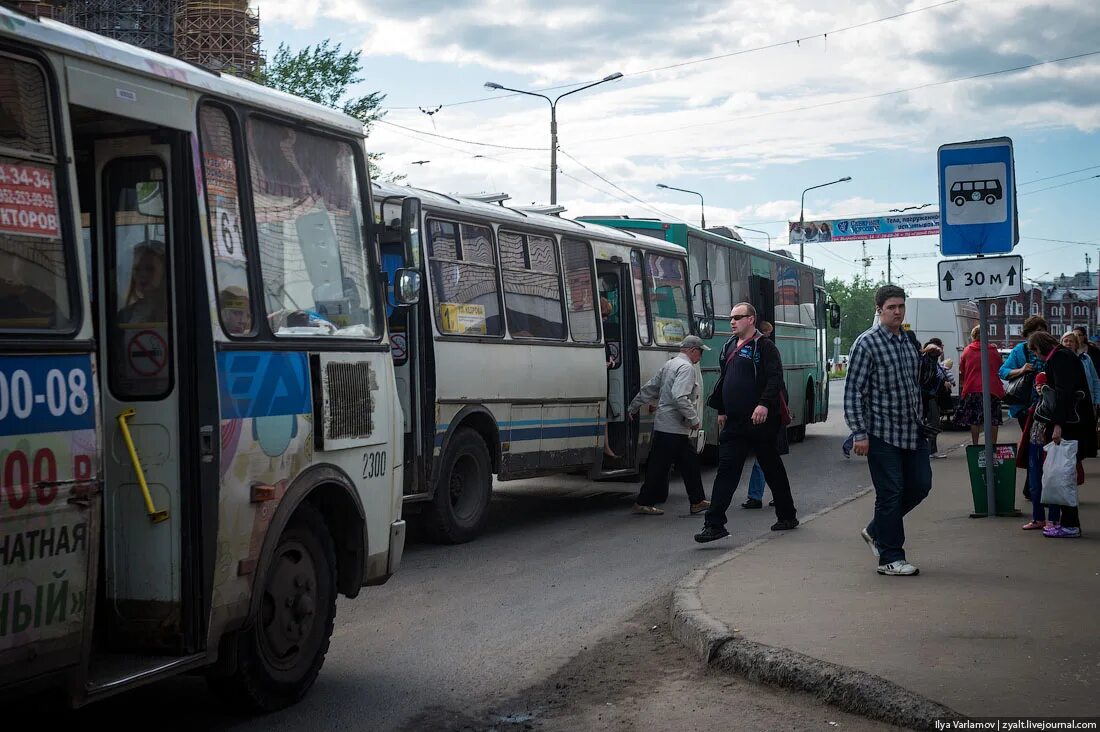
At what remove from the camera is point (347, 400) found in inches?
250

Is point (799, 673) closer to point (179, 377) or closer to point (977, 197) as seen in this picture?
point (179, 377)

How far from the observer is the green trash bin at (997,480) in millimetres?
11805

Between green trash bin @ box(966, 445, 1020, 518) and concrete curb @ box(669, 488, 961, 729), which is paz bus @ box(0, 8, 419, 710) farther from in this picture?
green trash bin @ box(966, 445, 1020, 518)

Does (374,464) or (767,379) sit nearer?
(374,464)

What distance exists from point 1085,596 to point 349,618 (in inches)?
177

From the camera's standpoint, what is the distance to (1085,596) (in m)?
7.64

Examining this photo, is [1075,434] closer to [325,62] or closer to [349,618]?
[349,618]

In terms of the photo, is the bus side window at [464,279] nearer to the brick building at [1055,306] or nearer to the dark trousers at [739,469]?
the dark trousers at [739,469]

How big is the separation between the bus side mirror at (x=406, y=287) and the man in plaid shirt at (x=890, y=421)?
120 inches

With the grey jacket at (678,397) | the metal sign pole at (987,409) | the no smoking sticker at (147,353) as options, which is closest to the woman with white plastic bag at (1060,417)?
the metal sign pole at (987,409)

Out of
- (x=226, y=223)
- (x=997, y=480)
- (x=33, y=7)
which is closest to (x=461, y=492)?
(x=997, y=480)

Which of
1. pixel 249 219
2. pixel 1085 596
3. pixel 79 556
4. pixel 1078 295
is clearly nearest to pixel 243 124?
pixel 249 219

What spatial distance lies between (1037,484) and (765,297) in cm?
1228

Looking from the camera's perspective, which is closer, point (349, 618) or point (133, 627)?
point (133, 627)
